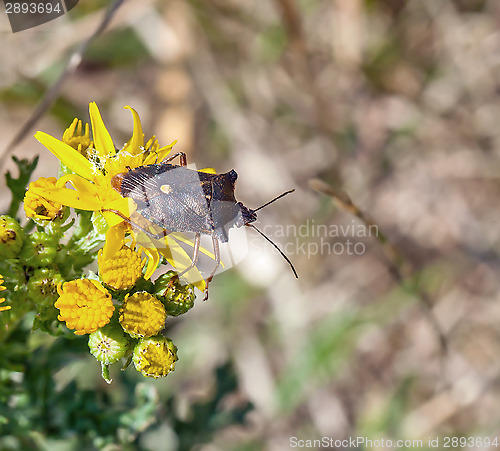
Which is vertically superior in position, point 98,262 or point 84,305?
point 98,262

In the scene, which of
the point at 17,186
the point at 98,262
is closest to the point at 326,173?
the point at 17,186

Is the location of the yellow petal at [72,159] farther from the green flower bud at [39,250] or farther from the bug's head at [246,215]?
the bug's head at [246,215]

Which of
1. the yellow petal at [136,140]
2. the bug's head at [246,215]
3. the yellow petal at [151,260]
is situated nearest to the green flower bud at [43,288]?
the yellow petal at [151,260]

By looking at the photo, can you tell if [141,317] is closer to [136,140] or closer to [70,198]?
[70,198]

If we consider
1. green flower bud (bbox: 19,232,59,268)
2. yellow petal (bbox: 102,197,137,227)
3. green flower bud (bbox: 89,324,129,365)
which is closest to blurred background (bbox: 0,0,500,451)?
green flower bud (bbox: 19,232,59,268)

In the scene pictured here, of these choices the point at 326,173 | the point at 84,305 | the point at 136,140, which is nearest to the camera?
the point at 84,305

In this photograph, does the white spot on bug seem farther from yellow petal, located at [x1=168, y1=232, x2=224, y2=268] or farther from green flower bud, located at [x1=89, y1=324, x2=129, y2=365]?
green flower bud, located at [x1=89, y1=324, x2=129, y2=365]

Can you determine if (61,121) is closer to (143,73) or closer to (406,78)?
(143,73)
